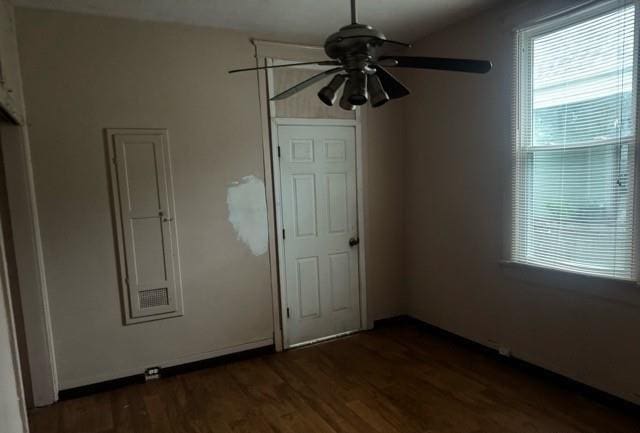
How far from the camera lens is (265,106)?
3.53 meters

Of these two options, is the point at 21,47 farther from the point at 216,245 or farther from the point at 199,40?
the point at 216,245

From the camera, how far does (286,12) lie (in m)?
3.04

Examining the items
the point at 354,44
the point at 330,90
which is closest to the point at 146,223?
the point at 330,90

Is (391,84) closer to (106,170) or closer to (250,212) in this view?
(250,212)

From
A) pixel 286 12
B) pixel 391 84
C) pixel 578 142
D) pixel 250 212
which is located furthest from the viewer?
pixel 250 212

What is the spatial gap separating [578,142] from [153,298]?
129 inches

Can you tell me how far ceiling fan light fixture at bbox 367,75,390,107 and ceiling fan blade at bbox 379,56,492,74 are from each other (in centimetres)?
10

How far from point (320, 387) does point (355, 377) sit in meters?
0.30

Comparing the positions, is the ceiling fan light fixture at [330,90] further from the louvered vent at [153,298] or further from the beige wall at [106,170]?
the louvered vent at [153,298]

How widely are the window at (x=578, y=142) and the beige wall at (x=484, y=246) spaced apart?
0.14 metres

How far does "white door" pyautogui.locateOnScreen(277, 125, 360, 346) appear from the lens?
12.2ft

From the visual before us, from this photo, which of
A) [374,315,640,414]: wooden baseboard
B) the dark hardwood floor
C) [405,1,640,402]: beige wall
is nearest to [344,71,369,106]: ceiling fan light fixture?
[405,1,640,402]: beige wall

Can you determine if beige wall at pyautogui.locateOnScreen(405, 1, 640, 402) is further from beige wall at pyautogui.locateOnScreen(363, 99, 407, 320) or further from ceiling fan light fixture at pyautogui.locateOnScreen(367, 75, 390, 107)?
ceiling fan light fixture at pyautogui.locateOnScreen(367, 75, 390, 107)

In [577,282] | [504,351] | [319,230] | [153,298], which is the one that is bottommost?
[504,351]
